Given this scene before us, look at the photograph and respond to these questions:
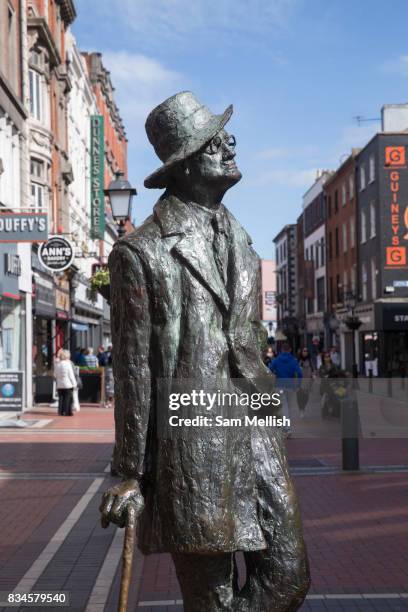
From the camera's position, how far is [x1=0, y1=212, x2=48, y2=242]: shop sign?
794 inches

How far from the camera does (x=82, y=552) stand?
7.07 m

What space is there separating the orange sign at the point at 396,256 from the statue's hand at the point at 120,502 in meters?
40.4

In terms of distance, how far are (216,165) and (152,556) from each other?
4.34 metres

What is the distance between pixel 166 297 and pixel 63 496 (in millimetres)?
7059

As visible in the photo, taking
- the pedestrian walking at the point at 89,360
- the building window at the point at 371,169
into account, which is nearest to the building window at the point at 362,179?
the building window at the point at 371,169

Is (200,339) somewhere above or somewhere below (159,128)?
below

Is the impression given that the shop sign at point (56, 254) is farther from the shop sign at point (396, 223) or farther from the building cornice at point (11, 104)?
the shop sign at point (396, 223)

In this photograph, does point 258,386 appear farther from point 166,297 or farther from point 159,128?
point 159,128

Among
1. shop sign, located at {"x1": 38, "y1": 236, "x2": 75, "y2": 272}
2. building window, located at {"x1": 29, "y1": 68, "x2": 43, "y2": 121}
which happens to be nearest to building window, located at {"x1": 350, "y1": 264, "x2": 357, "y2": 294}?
building window, located at {"x1": 29, "y1": 68, "x2": 43, "y2": 121}

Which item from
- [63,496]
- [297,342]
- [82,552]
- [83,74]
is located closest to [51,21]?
[83,74]

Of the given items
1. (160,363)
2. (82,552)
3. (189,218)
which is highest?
(189,218)

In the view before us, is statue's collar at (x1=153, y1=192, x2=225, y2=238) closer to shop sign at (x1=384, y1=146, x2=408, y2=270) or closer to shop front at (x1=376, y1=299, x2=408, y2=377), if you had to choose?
shop front at (x1=376, y1=299, x2=408, y2=377)

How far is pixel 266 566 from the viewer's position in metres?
3.33

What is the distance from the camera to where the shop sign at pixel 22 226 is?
794 inches
